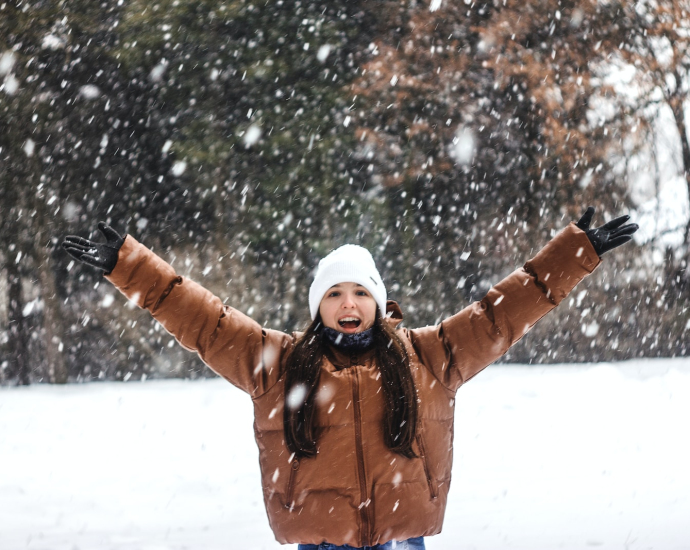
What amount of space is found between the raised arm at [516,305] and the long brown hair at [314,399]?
133 millimetres

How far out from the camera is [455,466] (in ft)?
16.8

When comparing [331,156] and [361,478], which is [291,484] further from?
[331,156]

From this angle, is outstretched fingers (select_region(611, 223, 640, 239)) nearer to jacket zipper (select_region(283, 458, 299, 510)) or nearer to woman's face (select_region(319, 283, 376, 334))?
woman's face (select_region(319, 283, 376, 334))

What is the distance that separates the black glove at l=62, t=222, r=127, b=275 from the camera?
80.7 inches

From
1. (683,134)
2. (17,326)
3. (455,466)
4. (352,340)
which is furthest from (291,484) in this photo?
(683,134)

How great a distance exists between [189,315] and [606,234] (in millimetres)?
1359

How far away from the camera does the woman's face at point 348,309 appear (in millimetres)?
2160

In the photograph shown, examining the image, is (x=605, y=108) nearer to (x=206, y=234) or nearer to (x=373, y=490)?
(x=206, y=234)

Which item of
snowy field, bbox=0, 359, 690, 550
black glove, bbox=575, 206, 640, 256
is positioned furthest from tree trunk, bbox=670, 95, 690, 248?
black glove, bbox=575, 206, 640, 256

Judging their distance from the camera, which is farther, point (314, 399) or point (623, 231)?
point (623, 231)

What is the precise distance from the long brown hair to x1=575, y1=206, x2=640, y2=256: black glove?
71cm

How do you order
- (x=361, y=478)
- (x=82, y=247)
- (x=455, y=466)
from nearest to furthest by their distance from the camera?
(x=361, y=478), (x=82, y=247), (x=455, y=466)

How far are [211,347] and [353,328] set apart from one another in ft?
1.51

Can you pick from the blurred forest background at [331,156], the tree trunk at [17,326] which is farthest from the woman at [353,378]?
the tree trunk at [17,326]
